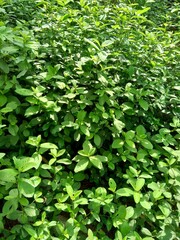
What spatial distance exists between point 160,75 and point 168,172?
24.9 inches

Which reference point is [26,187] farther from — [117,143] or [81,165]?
[117,143]

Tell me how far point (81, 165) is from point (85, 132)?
6.5 inches

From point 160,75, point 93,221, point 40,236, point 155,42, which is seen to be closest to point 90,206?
point 93,221

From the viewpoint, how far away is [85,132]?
1.45 meters

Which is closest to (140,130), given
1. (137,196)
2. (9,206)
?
(137,196)

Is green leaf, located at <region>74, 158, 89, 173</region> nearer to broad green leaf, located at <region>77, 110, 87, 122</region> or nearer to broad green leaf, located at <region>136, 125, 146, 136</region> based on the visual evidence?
broad green leaf, located at <region>77, 110, 87, 122</region>

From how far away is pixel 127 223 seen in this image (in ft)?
4.25

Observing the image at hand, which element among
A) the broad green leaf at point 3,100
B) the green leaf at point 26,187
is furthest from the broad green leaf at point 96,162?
the broad green leaf at point 3,100

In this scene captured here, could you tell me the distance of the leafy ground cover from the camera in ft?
4.25

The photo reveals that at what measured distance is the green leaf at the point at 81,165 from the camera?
1372 mm

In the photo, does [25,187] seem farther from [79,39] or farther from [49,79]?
[79,39]

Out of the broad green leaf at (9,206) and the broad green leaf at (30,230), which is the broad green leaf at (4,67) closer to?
the broad green leaf at (9,206)

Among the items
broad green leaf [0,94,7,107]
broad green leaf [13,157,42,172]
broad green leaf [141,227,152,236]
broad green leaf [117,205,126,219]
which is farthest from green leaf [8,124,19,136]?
broad green leaf [141,227,152,236]

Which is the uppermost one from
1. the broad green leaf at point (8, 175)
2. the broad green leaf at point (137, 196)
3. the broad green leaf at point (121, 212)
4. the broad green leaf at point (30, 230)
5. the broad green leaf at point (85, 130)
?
the broad green leaf at point (85, 130)
